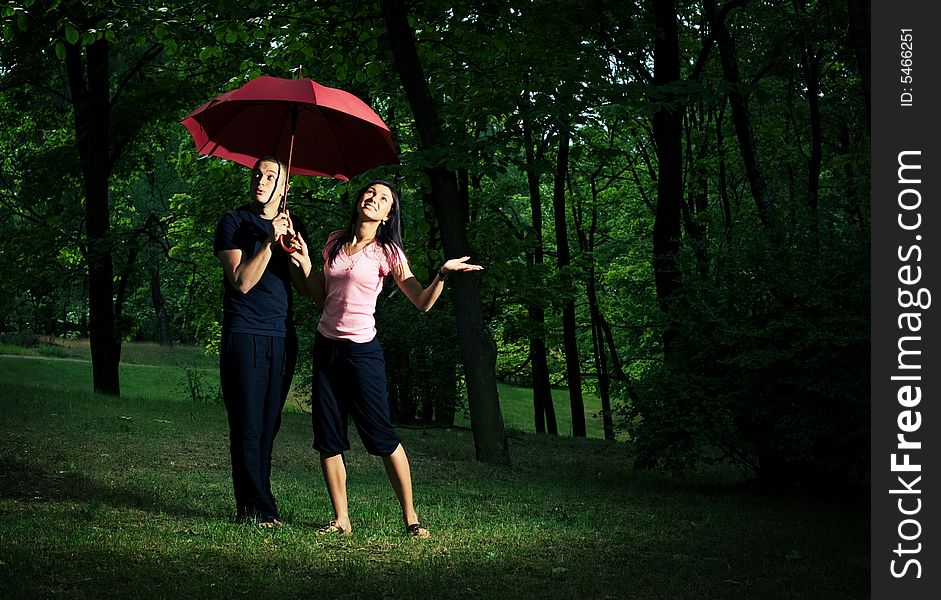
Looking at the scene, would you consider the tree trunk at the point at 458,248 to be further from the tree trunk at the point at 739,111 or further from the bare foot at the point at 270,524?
the tree trunk at the point at 739,111

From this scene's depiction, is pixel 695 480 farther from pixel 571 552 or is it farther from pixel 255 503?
pixel 255 503

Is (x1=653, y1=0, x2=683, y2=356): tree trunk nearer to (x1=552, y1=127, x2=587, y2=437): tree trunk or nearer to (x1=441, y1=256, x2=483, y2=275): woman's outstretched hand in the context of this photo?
(x1=441, y1=256, x2=483, y2=275): woman's outstretched hand

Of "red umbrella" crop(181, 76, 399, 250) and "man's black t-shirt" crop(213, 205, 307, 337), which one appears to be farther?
"red umbrella" crop(181, 76, 399, 250)

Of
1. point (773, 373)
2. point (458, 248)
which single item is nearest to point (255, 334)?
point (458, 248)

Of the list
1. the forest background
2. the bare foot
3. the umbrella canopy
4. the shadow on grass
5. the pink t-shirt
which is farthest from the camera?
the forest background

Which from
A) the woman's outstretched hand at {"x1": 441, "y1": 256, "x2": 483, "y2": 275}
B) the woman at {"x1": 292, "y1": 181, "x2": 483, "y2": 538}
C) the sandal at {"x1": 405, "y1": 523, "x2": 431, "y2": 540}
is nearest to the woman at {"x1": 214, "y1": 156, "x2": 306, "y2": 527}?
the woman at {"x1": 292, "y1": 181, "x2": 483, "y2": 538}

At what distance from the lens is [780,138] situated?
79.7 feet

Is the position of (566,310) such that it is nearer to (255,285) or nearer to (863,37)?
(863,37)

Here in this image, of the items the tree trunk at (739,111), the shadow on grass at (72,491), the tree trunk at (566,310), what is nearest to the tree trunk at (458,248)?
the shadow on grass at (72,491)

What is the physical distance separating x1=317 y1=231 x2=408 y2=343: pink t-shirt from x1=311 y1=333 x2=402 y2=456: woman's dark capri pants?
7 cm

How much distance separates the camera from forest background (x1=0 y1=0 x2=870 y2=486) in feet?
32.8

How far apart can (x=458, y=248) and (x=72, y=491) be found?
17.6 feet

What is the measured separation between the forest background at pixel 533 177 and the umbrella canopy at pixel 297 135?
332 centimetres
